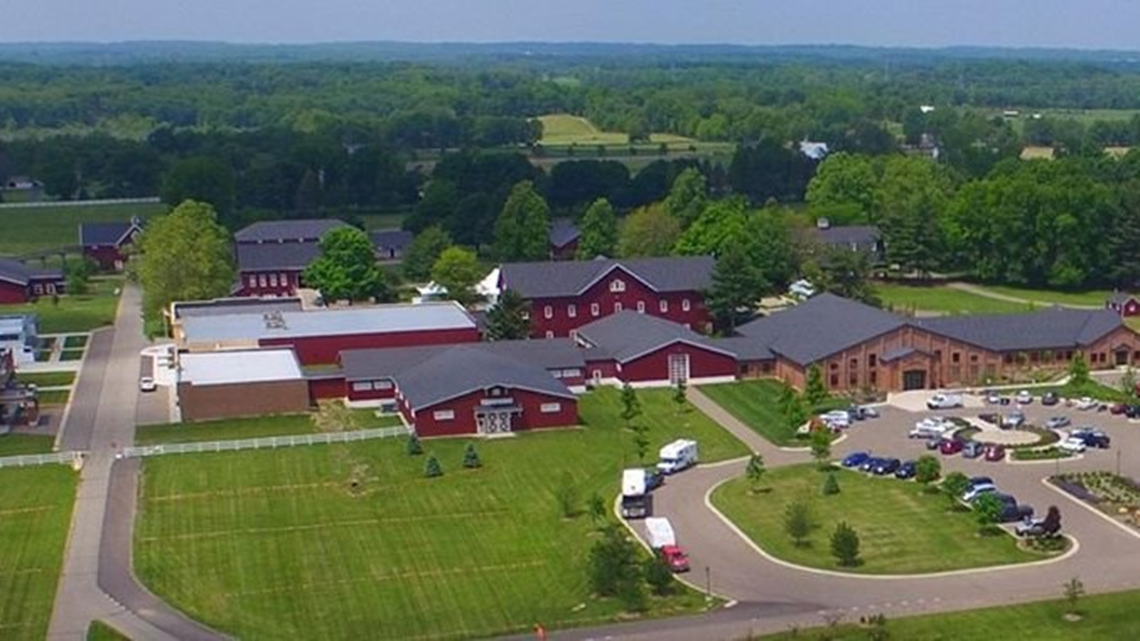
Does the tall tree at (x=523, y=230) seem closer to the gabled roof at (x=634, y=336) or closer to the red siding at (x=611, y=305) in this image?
the red siding at (x=611, y=305)

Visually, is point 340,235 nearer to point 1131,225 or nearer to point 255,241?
point 255,241

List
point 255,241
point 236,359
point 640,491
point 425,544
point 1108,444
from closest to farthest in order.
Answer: point 425,544, point 640,491, point 1108,444, point 236,359, point 255,241

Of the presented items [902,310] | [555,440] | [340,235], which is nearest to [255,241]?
[340,235]

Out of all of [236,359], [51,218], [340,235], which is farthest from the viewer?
[51,218]

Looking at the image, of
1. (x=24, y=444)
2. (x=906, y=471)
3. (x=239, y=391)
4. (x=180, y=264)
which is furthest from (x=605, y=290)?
(x=24, y=444)

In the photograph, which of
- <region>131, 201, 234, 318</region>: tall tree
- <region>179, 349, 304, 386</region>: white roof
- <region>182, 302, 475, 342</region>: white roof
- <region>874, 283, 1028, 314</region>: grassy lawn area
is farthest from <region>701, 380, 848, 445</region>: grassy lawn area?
<region>131, 201, 234, 318</region>: tall tree

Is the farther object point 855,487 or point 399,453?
point 399,453

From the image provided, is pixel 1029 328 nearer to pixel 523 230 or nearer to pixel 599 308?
pixel 599 308
